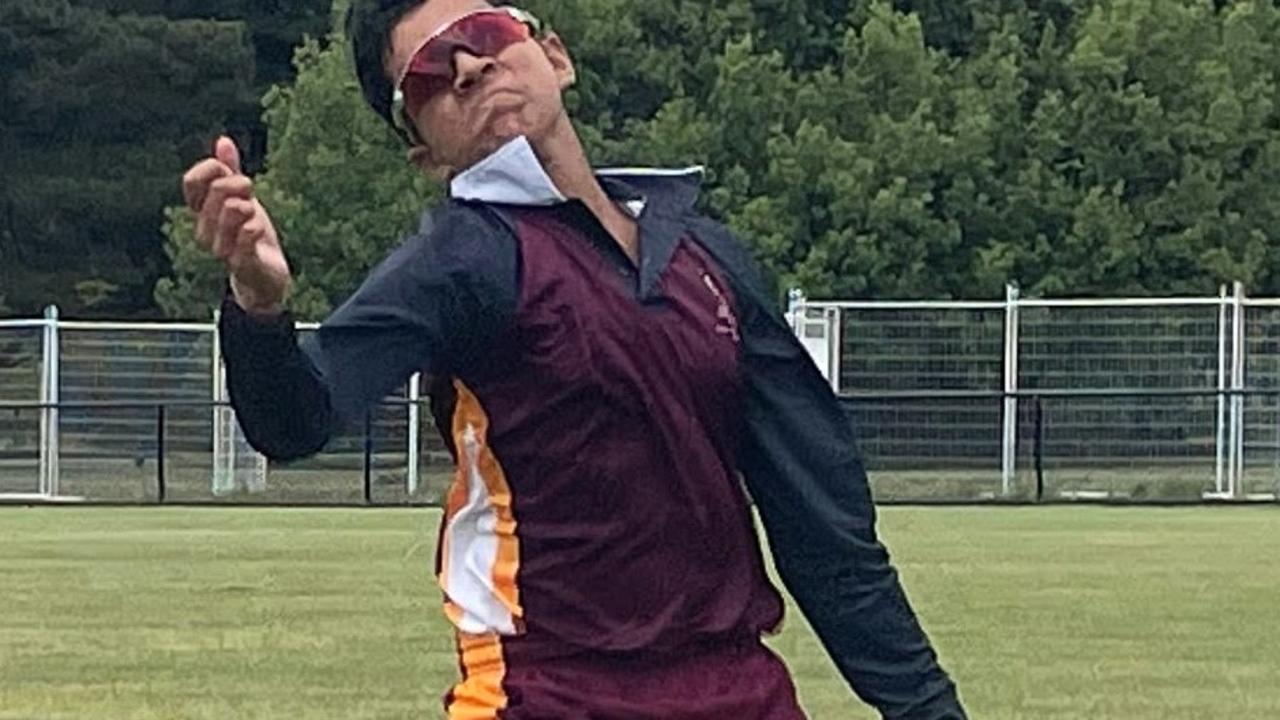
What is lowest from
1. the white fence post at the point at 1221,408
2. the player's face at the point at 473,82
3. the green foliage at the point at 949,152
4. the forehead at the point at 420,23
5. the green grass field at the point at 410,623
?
the green grass field at the point at 410,623

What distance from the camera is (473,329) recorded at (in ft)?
10.5

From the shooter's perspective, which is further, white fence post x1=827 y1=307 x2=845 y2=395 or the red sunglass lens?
white fence post x1=827 y1=307 x2=845 y2=395

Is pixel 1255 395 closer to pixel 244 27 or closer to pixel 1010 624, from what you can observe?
pixel 1010 624

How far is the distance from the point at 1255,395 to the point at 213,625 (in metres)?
18.8

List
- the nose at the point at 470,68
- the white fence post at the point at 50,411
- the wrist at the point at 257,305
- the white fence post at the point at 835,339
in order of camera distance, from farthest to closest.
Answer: the white fence post at the point at 50,411 < the white fence post at the point at 835,339 < the nose at the point at 470,68 < the wrist at the point at 257,305

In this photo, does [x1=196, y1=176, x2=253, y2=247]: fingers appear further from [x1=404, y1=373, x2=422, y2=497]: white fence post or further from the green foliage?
the green foliage

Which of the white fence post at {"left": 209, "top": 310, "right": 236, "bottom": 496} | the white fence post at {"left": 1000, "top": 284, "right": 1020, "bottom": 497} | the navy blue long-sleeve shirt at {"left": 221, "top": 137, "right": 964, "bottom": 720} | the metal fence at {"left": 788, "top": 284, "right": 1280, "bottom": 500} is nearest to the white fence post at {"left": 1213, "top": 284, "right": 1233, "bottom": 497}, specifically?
the metal fence at {"left": 788, "top": 284, "right": 1280, "bottom": 500}

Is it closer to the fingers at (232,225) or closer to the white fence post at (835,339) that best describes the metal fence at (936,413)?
the white fence post at (835,339)

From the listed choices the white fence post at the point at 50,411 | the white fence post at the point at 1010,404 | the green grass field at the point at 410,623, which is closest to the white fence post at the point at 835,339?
the white fence post at the point at 1010,404

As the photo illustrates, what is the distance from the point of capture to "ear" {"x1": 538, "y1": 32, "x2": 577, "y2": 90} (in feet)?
11.2

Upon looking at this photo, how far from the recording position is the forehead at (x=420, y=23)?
133 inches

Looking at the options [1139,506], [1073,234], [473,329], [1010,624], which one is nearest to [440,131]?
[473,329]

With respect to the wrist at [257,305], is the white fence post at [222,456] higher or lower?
lower

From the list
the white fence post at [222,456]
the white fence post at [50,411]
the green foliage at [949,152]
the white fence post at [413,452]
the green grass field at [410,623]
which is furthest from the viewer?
the green foliage at [949,152]
